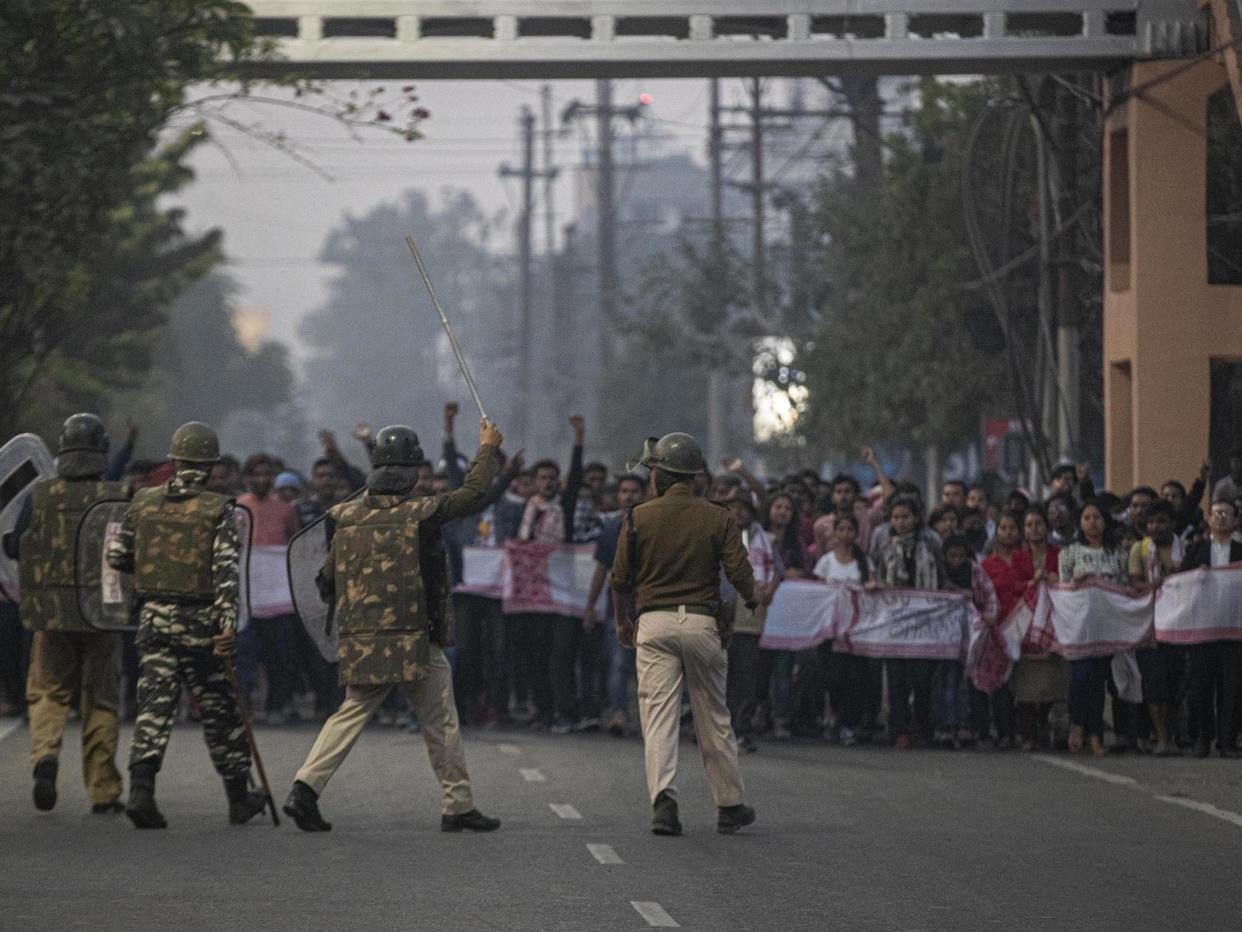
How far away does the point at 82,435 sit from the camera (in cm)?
1397

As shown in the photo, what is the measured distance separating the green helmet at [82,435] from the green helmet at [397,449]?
6.28 ft

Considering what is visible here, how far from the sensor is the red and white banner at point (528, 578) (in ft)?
66.2

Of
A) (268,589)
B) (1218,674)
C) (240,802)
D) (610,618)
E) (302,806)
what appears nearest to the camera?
(302,806)

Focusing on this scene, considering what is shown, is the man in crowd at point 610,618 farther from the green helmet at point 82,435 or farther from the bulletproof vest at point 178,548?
the bulletproof vest at point 178,548

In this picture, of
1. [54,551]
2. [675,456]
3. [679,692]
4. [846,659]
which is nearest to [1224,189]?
[846,659]

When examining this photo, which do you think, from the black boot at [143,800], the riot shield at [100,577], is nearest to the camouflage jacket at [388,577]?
the black boot at [143,800]

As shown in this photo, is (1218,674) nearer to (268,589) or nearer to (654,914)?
(268,589)

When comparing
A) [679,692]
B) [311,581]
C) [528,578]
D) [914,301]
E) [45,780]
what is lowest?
[45,780]

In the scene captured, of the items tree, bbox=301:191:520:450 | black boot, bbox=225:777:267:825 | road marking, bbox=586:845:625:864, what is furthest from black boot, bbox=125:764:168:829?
tree, bbox=301:191:520:450

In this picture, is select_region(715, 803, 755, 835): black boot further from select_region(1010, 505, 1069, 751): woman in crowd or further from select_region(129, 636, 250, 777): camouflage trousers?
select_region(1010, 505, 1069, 751): woman in crowd

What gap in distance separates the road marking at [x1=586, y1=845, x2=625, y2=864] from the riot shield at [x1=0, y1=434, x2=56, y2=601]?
442 centimetres

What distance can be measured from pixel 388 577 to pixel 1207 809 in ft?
15.6

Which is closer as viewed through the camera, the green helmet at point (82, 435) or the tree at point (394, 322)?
the green helmet at point (82, 435)

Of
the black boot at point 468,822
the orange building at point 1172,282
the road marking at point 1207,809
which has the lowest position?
the road marking at point 1207,809
